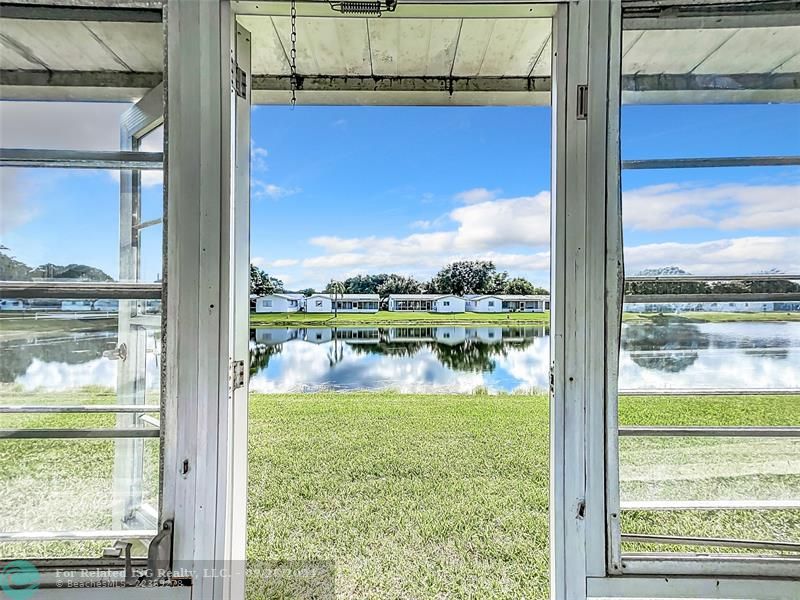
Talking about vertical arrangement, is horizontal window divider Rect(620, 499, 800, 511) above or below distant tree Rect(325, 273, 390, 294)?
below

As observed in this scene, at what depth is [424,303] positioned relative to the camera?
5559mm

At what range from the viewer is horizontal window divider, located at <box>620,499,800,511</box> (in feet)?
3.18

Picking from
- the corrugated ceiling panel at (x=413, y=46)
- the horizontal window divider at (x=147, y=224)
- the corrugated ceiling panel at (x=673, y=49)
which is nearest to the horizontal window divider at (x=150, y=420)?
the horizontal window divider at (x=147, y=224)

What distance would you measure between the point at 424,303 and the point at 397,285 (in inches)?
18.1

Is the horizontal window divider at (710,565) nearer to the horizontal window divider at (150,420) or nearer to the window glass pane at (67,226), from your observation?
the horizontal window divider at (150,420)

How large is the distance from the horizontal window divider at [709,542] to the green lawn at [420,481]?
0.02 metres

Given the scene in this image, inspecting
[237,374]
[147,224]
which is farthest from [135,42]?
[237,374]

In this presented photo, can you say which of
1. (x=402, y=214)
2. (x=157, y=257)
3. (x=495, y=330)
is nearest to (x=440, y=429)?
(x=495, y=330)

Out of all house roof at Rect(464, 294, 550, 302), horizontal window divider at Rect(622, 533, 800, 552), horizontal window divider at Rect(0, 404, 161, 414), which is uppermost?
house roof at Rect(464, 294, 550, 302)

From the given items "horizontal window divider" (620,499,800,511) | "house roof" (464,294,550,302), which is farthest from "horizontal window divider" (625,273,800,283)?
"house roof" (464,294,550,302)

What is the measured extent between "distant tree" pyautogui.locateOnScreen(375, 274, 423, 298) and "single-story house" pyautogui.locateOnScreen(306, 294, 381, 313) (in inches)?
4.6

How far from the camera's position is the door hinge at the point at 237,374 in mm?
993

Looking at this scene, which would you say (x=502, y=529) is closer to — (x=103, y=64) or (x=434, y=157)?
(x=103, y=64)

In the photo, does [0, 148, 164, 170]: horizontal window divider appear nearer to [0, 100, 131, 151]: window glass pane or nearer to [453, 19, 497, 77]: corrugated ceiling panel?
[0, 100, 131, 151]: window glass pane
